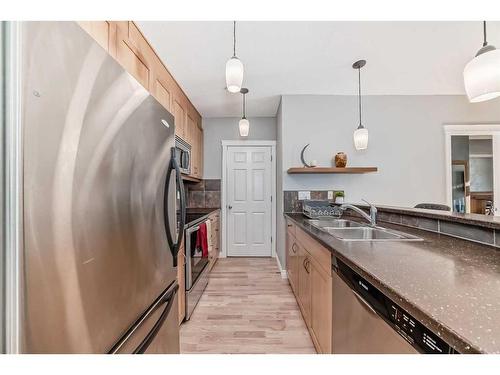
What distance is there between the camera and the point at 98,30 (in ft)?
4.16

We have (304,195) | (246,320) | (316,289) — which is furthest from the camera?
(304,195)

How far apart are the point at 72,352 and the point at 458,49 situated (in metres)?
3.41

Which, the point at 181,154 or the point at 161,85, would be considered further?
the point at 181,154

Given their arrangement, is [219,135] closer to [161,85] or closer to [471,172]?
[161,85]

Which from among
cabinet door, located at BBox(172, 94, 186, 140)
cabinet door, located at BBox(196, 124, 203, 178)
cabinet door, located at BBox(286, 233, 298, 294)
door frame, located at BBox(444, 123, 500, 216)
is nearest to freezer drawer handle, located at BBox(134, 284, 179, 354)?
cabinet door, located at BBox(286, 233, 298, 294)

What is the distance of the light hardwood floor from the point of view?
1.72 meters

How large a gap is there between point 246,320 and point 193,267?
68cm

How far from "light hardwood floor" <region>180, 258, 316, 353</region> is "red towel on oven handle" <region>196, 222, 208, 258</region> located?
47cm

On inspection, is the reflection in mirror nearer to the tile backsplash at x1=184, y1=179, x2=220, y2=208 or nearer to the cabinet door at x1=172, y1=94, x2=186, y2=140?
the tile backsplash at x1=184, y1=179, x2=220, y2=208

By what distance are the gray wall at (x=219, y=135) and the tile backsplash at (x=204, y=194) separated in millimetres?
146

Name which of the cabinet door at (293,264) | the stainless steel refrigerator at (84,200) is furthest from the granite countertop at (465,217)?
the stainless steel refrigerator at (84,200)

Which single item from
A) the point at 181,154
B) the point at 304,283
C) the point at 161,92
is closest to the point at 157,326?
the point at 304,283

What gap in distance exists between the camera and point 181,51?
7.00 feet
